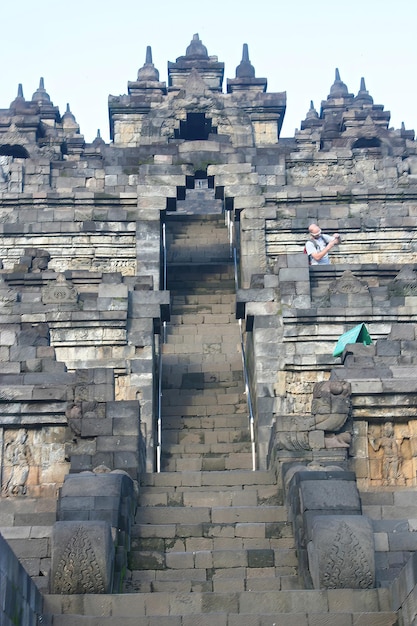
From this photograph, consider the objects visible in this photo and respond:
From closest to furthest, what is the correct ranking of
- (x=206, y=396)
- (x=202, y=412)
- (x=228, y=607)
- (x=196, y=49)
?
(x=228, y=607) < (x=202, y=412) < (x=206, y=396) < (x=196, y=49)

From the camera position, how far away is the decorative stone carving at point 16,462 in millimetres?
18875

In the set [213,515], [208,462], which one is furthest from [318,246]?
[213,515]

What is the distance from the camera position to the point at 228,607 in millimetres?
14148

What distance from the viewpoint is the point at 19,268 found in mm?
27672

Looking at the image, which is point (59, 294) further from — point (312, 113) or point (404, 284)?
point (312, 113)

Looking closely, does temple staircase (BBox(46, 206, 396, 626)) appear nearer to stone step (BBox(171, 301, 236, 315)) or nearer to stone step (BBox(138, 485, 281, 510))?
stone step (BBox(138, 485, 281, 510))

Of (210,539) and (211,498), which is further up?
(211,498)

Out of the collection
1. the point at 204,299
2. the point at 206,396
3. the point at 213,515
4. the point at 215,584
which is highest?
the point at 204,299

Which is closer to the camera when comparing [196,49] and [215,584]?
[215,584]

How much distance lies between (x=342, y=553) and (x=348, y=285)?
1130 cm

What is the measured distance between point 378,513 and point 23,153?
23594 millimetres

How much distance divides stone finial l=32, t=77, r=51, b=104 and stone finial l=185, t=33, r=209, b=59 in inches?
297

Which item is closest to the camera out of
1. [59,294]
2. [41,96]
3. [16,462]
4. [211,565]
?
[211,565]

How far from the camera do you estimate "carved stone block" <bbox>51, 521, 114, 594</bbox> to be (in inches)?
570
